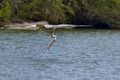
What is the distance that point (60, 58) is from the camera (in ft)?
126

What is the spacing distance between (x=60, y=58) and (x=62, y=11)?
33663 millimetres

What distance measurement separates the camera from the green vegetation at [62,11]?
70.0 meters

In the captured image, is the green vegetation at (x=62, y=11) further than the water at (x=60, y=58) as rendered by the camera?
Yes

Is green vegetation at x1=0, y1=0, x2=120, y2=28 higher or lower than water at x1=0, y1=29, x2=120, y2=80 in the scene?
lower

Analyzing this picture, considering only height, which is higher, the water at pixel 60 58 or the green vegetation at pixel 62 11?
the water at pixel 60 58

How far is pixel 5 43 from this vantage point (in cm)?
4862

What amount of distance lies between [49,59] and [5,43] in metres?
12.1

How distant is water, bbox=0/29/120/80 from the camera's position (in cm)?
3044

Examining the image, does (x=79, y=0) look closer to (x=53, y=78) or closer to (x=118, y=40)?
(x=118, y=40)

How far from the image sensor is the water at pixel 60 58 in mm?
30442

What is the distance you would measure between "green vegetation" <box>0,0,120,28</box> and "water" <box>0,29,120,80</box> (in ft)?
38.1

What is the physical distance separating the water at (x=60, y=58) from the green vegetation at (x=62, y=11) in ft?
38.1

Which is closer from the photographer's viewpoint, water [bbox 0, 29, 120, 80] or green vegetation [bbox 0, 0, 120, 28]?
water [bbox 0, 29, 120, 80]

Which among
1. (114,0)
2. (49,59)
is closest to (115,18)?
(114,0)
